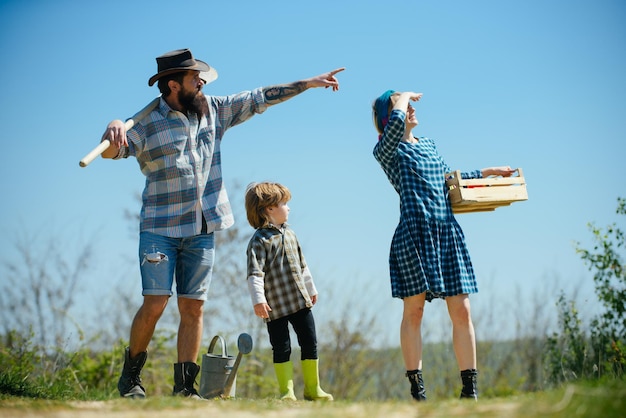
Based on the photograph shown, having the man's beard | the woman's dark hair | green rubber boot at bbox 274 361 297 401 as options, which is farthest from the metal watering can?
the woman's dark hair

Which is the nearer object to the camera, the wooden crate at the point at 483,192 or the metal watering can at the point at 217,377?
the wooden crate at the point at 483,192

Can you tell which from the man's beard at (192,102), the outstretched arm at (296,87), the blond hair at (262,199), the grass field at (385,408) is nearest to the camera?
the grass field at (385,408)

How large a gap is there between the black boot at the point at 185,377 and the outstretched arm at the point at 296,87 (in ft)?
6.65

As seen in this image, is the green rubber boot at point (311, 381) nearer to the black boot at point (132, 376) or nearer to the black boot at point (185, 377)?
the black boot at point (185, 377)

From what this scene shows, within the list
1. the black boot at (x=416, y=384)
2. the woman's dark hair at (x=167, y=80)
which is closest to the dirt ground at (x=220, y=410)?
the black boot at (x=416, y=384)

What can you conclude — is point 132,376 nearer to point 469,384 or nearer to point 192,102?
point 192,102

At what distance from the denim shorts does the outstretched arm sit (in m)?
1.15

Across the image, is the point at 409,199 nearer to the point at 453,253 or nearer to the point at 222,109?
the point at 453,253

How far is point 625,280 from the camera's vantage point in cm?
796

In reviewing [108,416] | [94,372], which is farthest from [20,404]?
[94,372]

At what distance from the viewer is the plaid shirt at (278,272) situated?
16.4ft

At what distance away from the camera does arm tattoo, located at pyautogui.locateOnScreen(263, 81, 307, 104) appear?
5.31 m

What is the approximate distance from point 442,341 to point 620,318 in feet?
7.34

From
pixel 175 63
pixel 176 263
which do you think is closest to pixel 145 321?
pixel 176 263
